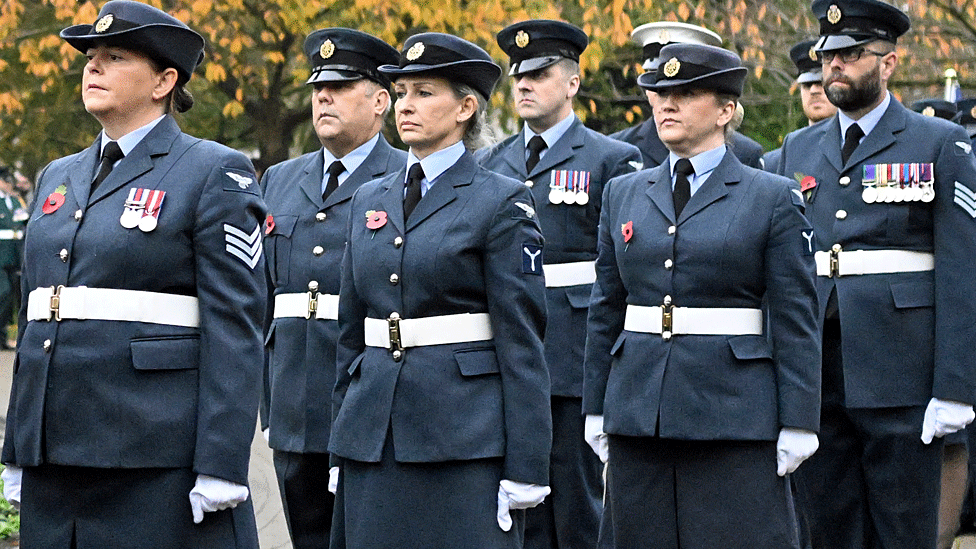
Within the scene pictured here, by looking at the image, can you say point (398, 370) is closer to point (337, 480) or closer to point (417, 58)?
point (337, 480)

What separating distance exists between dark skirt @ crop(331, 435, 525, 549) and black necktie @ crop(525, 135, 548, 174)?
2880mm

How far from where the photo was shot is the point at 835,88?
7.16 meters

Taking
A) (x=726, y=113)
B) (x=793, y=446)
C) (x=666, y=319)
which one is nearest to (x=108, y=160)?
(x=666, y=319)

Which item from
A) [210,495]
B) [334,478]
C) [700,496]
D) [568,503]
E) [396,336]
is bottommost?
[568,503]

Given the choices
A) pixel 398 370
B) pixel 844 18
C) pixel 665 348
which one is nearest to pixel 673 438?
pixel 665 348

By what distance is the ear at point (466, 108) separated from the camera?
5.73 m

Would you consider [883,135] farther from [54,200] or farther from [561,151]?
[54,200]

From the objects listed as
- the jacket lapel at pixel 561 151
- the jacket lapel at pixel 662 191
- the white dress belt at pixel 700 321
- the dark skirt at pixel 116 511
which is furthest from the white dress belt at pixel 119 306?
the jacket lapel at pixel 561 151

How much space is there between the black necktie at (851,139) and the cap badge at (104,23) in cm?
328

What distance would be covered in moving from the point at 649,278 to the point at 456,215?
3.08 feet

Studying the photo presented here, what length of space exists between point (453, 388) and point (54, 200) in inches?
53.5

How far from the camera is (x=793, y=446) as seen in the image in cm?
591

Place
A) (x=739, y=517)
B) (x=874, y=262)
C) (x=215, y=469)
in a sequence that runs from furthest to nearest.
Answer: (x=874, y=262), (x=739, y=517), (x=215, y=469)

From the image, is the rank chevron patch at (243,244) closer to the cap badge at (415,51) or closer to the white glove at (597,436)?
the cap badge at (415,51)
